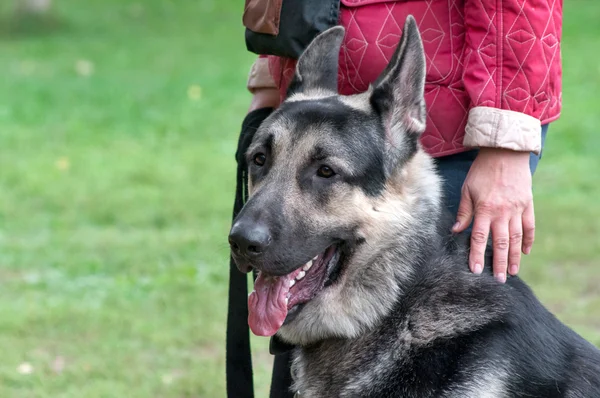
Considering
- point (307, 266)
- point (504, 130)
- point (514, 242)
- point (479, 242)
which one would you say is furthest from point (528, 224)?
point (307, 266)

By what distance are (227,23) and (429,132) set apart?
18748 millimetres

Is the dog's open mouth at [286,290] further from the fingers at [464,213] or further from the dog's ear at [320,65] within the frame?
the dog's ear at [320,65]

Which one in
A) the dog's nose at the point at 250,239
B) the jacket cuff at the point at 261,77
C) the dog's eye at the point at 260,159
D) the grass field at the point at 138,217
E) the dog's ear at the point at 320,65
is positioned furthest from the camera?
the grass field at the point at 138,217

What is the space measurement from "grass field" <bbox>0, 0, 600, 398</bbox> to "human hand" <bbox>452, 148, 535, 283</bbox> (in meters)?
2.56

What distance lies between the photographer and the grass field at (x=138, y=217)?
5617 mm

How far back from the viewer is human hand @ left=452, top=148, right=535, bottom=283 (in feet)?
9.71

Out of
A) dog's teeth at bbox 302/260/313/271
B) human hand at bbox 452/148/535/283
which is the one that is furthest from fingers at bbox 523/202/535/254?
dog's teeth at bbox 302/260/313/271

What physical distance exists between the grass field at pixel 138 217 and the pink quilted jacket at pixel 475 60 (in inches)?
104

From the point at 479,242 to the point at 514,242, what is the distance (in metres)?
0.12

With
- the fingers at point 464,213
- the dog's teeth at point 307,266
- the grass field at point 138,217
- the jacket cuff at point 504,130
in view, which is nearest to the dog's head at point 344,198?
the dog's teeth at point 307,266

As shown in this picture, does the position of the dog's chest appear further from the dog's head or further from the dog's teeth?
the dog's teeth

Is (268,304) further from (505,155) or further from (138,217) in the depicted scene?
(138,217)

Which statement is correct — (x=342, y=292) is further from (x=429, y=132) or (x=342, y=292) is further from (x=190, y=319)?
(x=190, y=319)

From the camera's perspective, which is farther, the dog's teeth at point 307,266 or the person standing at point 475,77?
the dog's teeth at point 307,266
